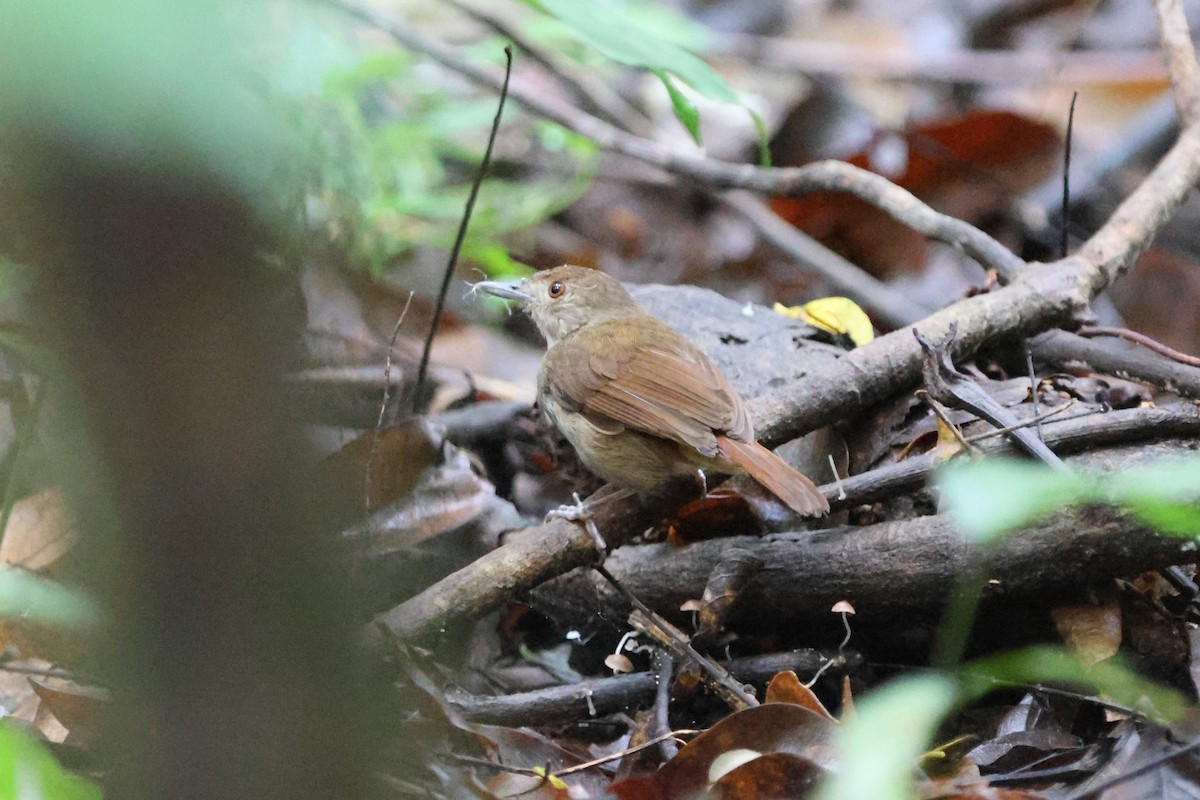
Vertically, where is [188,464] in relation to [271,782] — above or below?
above

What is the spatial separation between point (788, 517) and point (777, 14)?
6.81 m

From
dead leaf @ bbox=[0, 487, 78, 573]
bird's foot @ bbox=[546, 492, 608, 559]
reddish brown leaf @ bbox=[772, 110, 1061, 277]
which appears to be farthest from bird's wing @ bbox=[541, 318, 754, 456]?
reddish brown leaf @ bbox=[772, 110, 1061, 277]

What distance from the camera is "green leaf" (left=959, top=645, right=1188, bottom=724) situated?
6.62ft

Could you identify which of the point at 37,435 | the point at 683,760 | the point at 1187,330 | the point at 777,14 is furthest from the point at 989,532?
the point at 777,14

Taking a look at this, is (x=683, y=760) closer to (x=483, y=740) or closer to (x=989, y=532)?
(x=483, y=740)

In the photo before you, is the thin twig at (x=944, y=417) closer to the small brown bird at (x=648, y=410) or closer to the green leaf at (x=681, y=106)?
the small brown bird at (x=648, y=410)

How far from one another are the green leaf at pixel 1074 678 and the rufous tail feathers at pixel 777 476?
1.56 ft

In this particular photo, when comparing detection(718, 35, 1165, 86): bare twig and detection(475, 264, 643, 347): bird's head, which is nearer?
detection(475, 264, 643, 347): bird's head

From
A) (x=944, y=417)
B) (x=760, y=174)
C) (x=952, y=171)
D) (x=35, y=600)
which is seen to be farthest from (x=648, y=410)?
(x=952, y=171)

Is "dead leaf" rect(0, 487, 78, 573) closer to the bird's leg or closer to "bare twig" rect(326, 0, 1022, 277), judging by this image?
the bird's leg

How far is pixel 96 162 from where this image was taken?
2.50 feet

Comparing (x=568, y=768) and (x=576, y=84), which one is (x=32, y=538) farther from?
(x=576, y=84)

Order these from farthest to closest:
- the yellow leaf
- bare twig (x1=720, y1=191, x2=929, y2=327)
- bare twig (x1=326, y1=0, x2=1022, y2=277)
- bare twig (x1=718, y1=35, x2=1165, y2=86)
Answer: bare twig (x1=718, y1=35, x2=1165, y2=86) → bare twig (x1=720, y1=191, x2=929, y2=327) → bare twig (x1=326, y1=0, x2=1022, y2=277) → the yellow leaf

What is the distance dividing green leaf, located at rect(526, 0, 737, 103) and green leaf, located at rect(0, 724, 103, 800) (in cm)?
196
